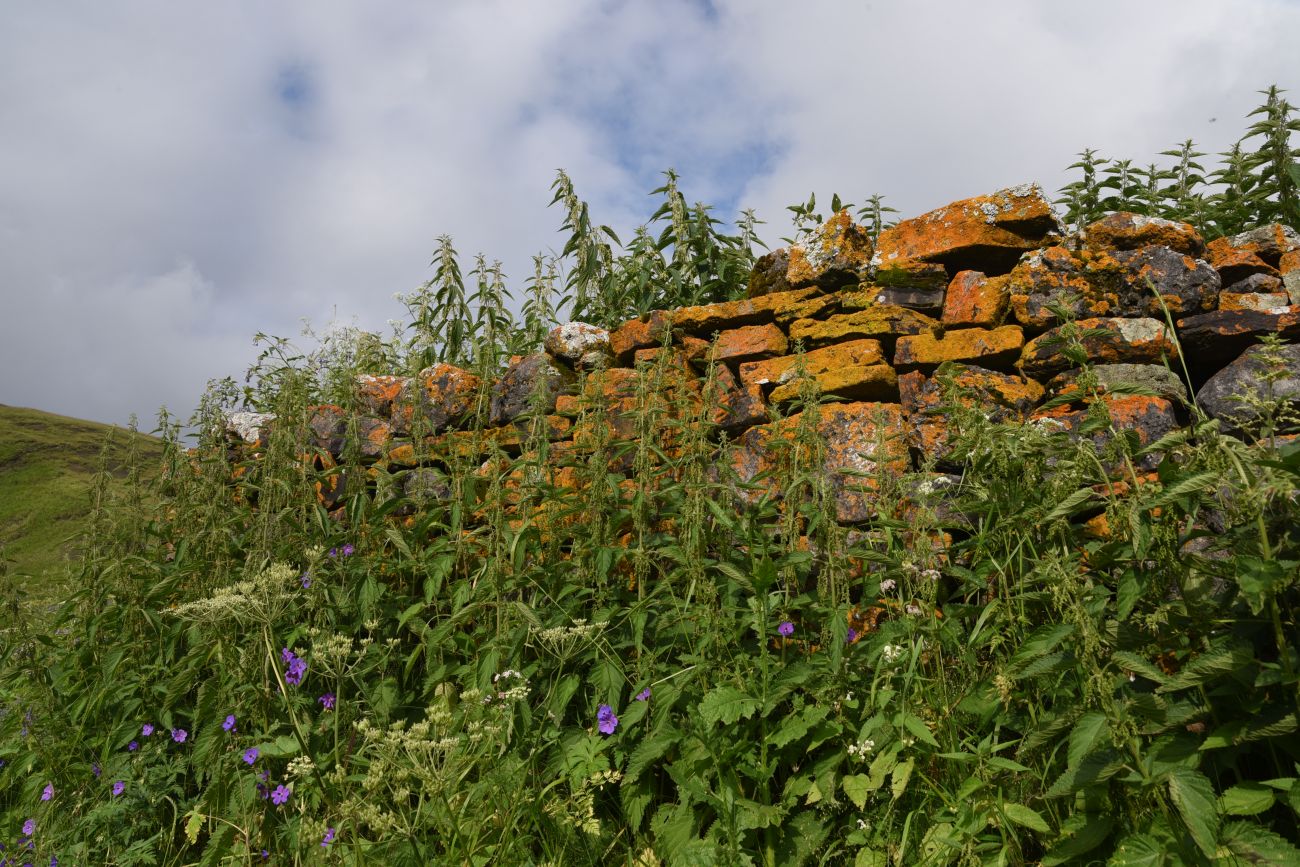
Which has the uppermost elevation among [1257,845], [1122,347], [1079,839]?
[1122,347]

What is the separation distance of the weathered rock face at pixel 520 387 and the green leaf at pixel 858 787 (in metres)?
2.91

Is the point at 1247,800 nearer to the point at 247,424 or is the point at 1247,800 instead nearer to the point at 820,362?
the point at 820,362

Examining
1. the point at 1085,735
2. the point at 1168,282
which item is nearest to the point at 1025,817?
the point at 1085,735

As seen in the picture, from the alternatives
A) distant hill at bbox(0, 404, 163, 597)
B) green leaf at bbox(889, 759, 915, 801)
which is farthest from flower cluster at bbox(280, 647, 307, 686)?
green leaf at bbox(889, 759, 915, 801)

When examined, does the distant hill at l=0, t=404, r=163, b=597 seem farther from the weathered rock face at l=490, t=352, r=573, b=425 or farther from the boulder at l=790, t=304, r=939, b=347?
the boulder at l=790, t=304, r=939, b=347

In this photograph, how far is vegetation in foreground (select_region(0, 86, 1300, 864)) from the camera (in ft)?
7.00

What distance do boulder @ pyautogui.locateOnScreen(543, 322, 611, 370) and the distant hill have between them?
281 cm

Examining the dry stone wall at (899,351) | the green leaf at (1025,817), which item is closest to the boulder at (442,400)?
the dry stone wall at (899,351)

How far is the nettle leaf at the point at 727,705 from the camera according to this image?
2.57 meters

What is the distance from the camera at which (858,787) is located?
257 cm

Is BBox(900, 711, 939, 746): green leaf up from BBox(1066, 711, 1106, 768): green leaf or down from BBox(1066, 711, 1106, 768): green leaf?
down

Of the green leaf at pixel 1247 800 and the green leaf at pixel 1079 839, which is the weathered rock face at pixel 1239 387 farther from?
the green leaf at pixel 1079 839

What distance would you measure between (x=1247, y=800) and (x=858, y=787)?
111 cm

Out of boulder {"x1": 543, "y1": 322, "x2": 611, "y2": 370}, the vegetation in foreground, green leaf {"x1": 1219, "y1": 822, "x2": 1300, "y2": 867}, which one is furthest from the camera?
boulder {"x1": 543, "y1": 322, "x2": 611, "y2": 370}
